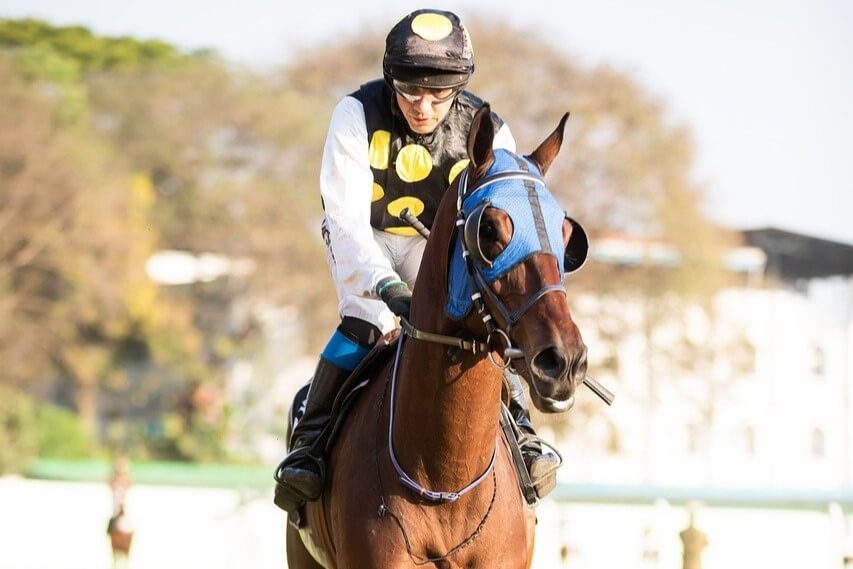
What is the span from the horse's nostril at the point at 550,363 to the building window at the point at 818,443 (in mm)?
61964

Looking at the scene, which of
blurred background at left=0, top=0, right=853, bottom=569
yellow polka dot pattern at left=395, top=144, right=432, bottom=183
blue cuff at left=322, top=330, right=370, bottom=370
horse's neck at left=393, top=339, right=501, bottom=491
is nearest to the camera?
horse's neck at left=393, top=339, right=501, bottom=491

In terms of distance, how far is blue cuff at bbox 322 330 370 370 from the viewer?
7000mm

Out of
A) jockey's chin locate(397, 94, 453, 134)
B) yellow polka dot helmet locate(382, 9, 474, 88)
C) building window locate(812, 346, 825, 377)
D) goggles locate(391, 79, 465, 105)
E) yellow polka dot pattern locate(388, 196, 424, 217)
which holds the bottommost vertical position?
building window locate(812, 346, 825, 377)

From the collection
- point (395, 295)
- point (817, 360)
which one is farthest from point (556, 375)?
point (817, 360)

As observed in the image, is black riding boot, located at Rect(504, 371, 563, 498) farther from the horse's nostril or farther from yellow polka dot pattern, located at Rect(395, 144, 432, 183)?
the horse's nostril

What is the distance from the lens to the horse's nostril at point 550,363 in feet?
16.2

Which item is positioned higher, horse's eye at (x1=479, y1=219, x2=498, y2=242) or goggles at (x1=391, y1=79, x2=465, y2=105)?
goggles at (x1=391, y1=79, x2=465, y2=105)

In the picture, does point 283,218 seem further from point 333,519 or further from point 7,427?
point 333,519

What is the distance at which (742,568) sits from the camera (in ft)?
80.9

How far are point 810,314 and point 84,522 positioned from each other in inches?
1602

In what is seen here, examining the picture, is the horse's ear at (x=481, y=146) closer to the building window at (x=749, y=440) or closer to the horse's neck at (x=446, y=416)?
the horse's neck at (x=446, y=416)

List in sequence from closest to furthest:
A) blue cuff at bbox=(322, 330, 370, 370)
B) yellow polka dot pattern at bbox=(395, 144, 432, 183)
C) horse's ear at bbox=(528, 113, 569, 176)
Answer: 1. horse's ear at bbox=(528, 113, 569, 176)
2. blue cuff at bbox=(322, 330, 370, 370)
3. yellow polka dot pattern at bbox=(395, 144, 432, 183)

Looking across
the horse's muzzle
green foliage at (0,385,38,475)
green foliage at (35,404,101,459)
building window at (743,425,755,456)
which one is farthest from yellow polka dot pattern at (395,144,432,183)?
building window at (743,425,755,456)

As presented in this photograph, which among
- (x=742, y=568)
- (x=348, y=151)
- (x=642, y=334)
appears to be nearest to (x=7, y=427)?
(x=642, y=334)
